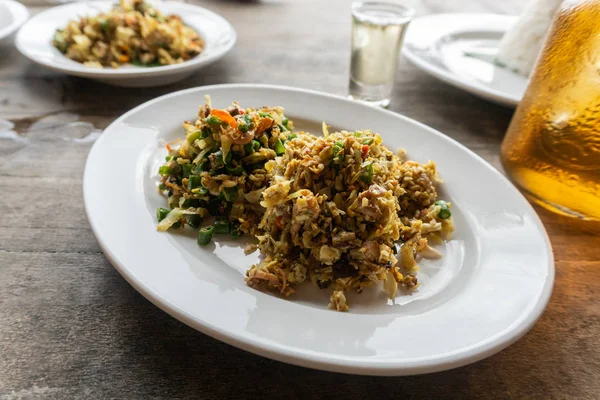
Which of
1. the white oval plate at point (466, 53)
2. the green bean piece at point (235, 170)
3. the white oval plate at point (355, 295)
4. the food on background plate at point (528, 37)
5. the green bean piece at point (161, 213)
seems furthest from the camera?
the food on background plate at point (528, 37)

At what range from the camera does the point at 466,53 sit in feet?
7.68

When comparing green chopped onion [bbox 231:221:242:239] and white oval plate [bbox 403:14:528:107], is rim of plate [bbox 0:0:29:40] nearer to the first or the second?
green chopped onion [bbox 231:221:242:239]

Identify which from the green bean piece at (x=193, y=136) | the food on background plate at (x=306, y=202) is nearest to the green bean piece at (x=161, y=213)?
the food on background plate at (x=306, y=202)

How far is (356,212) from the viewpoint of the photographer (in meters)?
1.14

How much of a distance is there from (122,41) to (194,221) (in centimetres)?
121

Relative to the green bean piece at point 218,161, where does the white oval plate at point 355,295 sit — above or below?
below

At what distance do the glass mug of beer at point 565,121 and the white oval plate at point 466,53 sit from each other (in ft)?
1.27

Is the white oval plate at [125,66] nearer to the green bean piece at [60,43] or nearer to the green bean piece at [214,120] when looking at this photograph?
Answer: the green bean piece at [60,43]

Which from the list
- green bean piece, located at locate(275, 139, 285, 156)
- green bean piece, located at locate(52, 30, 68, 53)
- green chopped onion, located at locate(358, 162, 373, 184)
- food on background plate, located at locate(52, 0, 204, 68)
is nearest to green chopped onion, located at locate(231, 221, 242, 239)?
green bean piece, located at locate(275, 139, 285, 156)

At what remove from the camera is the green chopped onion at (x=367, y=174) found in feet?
3.83

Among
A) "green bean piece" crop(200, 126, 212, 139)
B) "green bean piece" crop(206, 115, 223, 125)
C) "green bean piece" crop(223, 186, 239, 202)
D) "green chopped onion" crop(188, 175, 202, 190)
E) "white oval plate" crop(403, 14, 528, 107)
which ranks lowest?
"white oval plate" crop(403, 14, 528, 107)

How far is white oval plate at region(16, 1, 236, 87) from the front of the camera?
187 centimetres

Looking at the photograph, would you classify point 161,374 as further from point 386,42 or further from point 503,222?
point 386,42

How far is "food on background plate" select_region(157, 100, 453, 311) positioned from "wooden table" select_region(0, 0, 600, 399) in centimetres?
20
